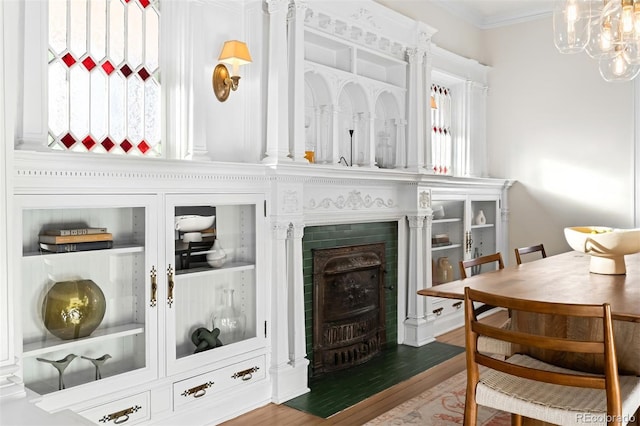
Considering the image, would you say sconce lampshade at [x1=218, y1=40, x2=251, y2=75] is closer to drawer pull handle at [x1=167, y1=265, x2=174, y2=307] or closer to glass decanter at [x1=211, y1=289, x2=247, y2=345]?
drawer pull handle at [x1=167, y1=265, x2=174, y2=307]

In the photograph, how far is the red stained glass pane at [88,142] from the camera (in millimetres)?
2795

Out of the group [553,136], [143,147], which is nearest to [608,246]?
[143,147]

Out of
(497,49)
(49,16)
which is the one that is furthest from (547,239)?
(49,16)

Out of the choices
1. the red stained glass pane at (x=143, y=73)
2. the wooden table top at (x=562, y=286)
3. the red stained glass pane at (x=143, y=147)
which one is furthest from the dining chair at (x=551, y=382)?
the red stained glass pane at (x=143, y=73)

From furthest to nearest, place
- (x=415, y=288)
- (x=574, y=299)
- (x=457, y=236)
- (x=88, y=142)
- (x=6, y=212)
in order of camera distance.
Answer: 1. (x=457, y=236)
2. (x=415, y=288)
3. (x=88, y=142)
4. (x=574, y=299)
5. (x=6, y=212)

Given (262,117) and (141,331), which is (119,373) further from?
(262,117)

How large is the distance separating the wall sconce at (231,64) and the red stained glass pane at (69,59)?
790mm

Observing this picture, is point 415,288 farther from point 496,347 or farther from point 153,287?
point 153,287

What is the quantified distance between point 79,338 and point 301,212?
1.54 m

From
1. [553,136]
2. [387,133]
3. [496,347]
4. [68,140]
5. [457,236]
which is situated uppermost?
[553,136]

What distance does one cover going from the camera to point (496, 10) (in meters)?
5.79

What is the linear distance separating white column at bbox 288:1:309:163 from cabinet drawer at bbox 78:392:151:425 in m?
1.68

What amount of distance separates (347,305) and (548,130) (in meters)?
3.23

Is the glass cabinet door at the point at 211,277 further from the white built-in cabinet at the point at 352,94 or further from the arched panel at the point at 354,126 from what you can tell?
the arched panel at the point at 354,126
